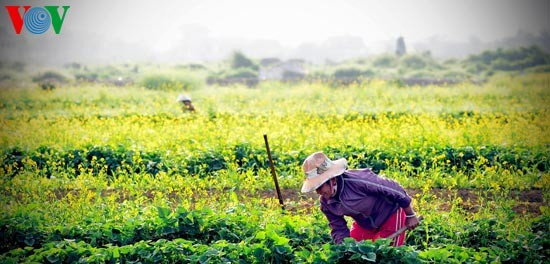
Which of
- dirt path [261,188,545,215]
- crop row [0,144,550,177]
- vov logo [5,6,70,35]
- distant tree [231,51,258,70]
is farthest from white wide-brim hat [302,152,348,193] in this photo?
distant tree [231,51,258,70]

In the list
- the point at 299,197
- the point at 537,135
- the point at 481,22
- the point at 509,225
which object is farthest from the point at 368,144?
the point at 481,22

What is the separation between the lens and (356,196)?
4.89 m

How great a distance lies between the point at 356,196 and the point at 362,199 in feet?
0.22

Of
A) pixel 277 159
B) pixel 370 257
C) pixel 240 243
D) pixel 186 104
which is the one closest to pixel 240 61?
pixel 186 104

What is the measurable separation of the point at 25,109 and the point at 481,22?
18791 centimetres

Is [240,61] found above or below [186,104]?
above

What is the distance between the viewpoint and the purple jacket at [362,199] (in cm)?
487

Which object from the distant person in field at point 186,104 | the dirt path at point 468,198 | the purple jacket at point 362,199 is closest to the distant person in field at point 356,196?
the purple jacket at point 362,199

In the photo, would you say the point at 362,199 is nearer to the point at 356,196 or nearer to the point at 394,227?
the point at 356,196

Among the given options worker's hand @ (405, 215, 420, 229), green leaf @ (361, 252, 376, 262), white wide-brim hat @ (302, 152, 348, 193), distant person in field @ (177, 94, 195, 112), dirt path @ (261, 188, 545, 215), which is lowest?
dirt path @ (261, 188, 545, 215)

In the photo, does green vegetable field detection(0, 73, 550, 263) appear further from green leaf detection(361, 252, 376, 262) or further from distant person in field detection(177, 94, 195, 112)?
distant person in field detection(177, 94, 195, 112)

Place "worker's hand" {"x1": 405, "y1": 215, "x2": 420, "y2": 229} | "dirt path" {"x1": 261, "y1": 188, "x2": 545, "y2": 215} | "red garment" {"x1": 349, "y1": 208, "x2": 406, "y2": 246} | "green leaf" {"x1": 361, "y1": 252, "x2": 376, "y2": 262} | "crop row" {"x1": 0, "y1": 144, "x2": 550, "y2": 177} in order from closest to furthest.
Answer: "green leaf" {"x1": 361, "y1": 252, "x2": 376, "y2": 262}, "worker's hand" {"x1": 405, "y1": 215, "x2": 420, "y2": 229}, "red garment" {"x1": 349, "y1": 208, "x2": 406, "y2": 246}, "dirt path" {"x1": 261, "y1": 188, "x2": 545, "y2": 215}, "crop row" {"x1": 0, "y1": 144, "x2": 550, "y2": 177}

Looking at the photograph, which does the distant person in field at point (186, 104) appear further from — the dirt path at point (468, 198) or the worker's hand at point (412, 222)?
the worker's hand at point (412, 222)

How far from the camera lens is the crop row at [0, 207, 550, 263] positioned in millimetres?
4773
